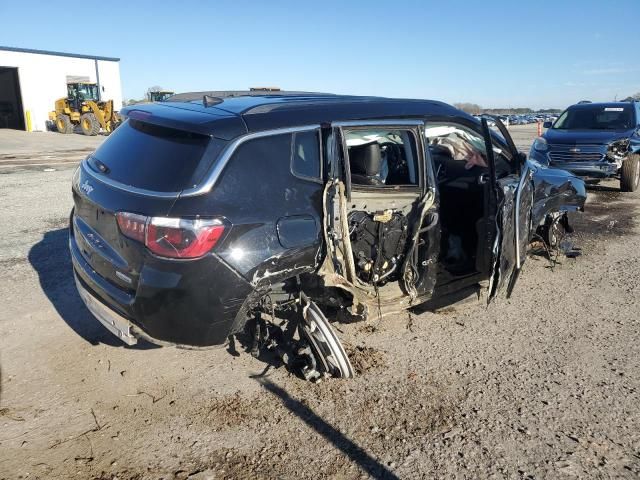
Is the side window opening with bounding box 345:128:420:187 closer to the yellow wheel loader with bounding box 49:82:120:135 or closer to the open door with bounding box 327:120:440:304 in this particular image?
Answer: the open door with bounding box 327:120:440:304

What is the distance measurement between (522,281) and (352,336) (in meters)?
2.29

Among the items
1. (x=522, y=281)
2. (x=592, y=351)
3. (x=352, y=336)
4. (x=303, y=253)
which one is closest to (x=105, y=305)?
(x=303, y=253)

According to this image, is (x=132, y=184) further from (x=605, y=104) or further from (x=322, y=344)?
(x=605, y=104)

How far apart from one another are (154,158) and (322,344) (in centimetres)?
152

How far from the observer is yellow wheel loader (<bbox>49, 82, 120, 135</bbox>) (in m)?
27.0

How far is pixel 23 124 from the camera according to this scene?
31.6 meters

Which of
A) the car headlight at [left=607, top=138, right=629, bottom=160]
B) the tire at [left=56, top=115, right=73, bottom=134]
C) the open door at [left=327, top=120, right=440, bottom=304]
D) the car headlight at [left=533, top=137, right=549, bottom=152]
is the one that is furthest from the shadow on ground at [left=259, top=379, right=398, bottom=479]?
the tire at [left=56, top=115, right=73, bottom=134]

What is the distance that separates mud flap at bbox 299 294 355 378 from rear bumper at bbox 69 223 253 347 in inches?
17.6

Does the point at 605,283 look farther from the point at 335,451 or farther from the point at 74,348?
the point at 74,348

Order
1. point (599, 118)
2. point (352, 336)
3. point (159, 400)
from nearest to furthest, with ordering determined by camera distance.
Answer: point (159, 400), point (352, 336), point (599, 118)

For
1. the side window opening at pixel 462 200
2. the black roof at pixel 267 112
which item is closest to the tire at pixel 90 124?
the black roof at pixel 267 112

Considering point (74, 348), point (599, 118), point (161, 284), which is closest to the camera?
point (161, 284)

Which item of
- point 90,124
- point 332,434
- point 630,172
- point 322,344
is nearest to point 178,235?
point 322,344

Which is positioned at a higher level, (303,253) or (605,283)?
(303,253)
